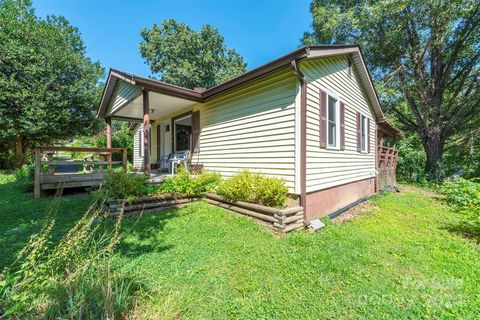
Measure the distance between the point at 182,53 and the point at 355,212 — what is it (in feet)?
82.9

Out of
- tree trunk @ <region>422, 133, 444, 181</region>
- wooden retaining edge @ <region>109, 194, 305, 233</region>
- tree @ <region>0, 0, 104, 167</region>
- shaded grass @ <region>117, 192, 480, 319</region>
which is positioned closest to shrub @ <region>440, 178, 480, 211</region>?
shaded grass @ <region>117, 192, 480, 319</region>

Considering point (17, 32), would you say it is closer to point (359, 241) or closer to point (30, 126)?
point (30, 126)

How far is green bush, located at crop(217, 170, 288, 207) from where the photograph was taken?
4.68m

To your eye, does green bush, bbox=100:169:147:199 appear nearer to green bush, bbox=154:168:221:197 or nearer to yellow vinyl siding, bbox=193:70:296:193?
green bush, bbox=154:168:221:197

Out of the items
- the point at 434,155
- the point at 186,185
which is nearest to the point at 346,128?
the point at 186,185

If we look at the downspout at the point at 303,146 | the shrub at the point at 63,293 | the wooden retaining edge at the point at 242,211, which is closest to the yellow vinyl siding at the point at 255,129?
the downspout at the point at 303,146

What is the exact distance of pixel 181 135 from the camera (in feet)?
31.9

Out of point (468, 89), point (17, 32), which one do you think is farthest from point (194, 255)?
point (468, 89)

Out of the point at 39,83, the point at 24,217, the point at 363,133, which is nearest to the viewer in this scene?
the point at 24,217

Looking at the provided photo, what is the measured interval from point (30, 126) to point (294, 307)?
48.9 feet

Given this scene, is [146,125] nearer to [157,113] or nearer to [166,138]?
[157,113]

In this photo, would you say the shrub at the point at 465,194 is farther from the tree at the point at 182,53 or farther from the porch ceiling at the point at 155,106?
the tree at the point at 182,53

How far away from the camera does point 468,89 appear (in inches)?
484

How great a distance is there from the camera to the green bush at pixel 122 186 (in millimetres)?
4828
